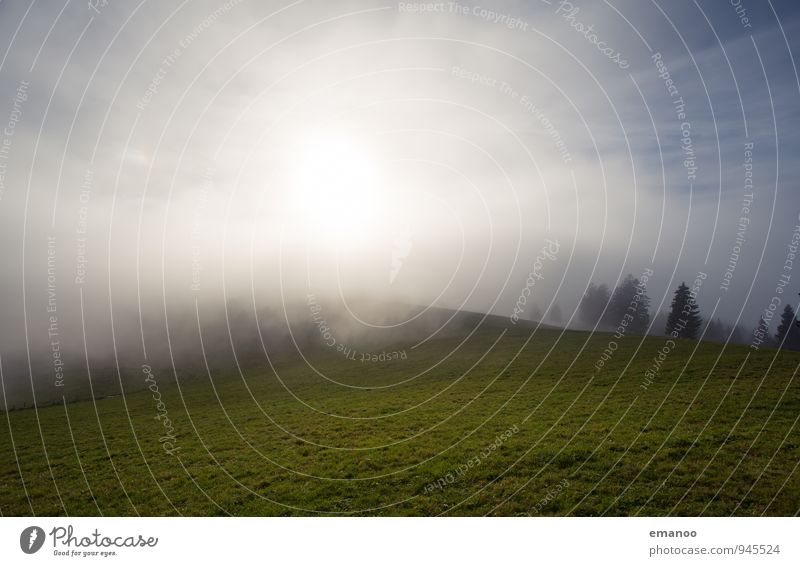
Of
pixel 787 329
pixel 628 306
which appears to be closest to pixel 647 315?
pixel 628 306

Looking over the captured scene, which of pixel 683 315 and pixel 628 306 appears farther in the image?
pixel 628 306

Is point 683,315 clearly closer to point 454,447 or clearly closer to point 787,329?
point 787,329

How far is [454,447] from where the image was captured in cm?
1931

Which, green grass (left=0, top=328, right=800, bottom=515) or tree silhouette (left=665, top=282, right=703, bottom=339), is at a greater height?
tree silhouette (left=665, top=282, right=703, bottom=339)

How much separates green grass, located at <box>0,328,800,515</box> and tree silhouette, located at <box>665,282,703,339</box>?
4205cm

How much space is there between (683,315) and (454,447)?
259 ft

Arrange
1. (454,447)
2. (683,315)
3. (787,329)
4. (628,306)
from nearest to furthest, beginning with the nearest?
1. (454,447)
2. (683,315)
3. (787,329)
4. (628,306)

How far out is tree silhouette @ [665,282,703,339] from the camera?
244 ft

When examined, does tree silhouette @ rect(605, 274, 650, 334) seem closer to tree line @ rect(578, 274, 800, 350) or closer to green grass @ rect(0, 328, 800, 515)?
tree line @ rect(578, 274, 800, 350)

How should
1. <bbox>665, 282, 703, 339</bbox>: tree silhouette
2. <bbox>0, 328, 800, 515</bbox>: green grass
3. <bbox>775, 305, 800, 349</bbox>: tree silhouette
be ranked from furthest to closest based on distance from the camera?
<bbox>775, 305, 800, 349</bbox>: tree silhouette
<bbox>665, 282, 703, 339</bbox>: tree silhouette
<bbox>0, 328, 800, 515</bbox>: green grass

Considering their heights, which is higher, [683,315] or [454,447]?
[683,315]

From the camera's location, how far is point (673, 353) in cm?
3912

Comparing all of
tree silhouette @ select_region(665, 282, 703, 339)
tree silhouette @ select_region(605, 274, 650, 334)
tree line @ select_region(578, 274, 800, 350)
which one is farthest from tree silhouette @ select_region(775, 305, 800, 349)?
tree silhouette @ select_region(605, 274, 650, 334)
